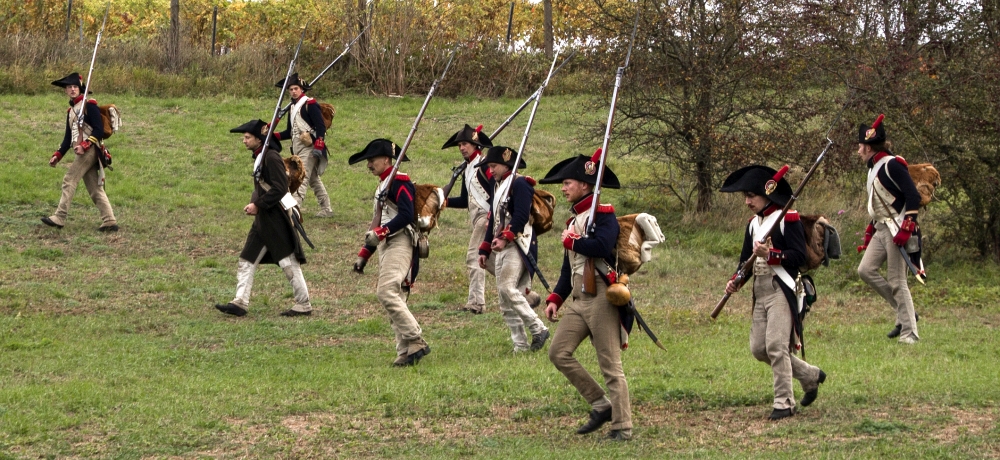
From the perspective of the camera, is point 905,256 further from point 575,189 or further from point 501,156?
point 575,189

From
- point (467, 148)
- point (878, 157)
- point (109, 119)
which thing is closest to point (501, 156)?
point (467, 148)

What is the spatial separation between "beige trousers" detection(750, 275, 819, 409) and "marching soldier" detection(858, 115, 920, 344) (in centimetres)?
314

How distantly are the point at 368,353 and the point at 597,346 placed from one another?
369 centimetres

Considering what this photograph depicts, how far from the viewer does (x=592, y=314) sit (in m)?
7.57

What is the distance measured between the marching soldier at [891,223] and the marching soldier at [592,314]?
159 inches

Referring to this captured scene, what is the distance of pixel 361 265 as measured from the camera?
1047cm

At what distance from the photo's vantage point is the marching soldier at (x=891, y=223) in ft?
34.9

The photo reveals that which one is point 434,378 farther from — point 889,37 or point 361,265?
point 889,37

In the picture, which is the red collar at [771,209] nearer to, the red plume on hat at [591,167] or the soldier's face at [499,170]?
the red plume on hat at [591,167]

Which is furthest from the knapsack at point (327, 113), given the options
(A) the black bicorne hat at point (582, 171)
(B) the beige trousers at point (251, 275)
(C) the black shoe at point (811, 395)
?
(C) the black shoe at point (811, 395)

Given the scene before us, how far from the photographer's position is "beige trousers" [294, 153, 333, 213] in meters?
16.9

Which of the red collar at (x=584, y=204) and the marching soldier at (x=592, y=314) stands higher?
the red collar at (x=584, y=204)

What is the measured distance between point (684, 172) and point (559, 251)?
290 centimetres

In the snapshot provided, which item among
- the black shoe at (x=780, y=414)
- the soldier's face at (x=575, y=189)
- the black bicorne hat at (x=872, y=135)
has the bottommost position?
the black shoe at (x=780, y=414)
